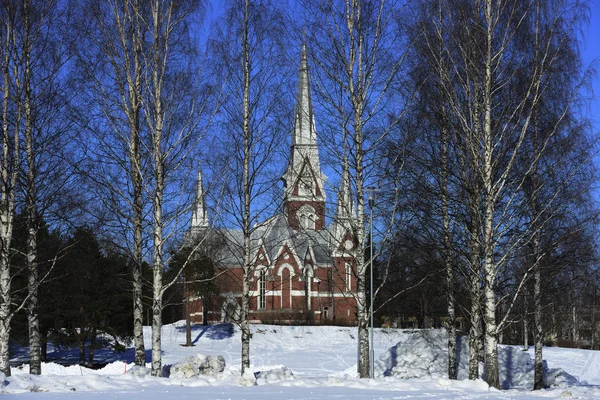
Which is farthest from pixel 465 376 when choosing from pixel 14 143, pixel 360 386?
pixel 14 143

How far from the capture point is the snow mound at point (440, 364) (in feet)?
84.6

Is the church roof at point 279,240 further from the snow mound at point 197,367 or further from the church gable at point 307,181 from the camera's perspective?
the snow mound at point 197,367

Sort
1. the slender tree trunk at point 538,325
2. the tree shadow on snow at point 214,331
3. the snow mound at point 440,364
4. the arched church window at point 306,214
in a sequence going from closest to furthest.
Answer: the arched church window at point 306,214 < the slender tree trunk at point 538,325 < the snow mound at point 440,364 < the tree shadow on snow at point 214,331

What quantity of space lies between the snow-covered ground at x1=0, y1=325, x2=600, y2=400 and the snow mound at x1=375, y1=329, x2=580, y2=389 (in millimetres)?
40

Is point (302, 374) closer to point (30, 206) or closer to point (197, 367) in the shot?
point (197, 367)

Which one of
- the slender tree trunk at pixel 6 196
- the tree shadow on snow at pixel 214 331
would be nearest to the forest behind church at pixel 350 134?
the slender tree trunk at pixel 6 196

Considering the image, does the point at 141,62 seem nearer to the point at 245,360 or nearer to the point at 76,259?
the point at 245,360

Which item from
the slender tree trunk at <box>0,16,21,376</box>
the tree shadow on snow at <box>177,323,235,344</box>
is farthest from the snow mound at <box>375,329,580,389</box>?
the tree shadow on snow at <box>177,323,235,344</box>

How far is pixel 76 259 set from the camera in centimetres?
3628

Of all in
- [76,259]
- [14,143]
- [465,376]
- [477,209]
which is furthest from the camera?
[76,259]

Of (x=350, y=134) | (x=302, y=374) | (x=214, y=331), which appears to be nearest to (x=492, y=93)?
(x=350, y=134)

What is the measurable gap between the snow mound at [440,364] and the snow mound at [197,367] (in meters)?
8.49

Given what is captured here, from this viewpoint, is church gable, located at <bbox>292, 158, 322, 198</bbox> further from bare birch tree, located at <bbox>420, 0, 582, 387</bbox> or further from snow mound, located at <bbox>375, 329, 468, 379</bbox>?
snow mound, located at <bbox>375, 329, 468, 379</bbox>

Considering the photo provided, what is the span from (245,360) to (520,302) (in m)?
11.7
